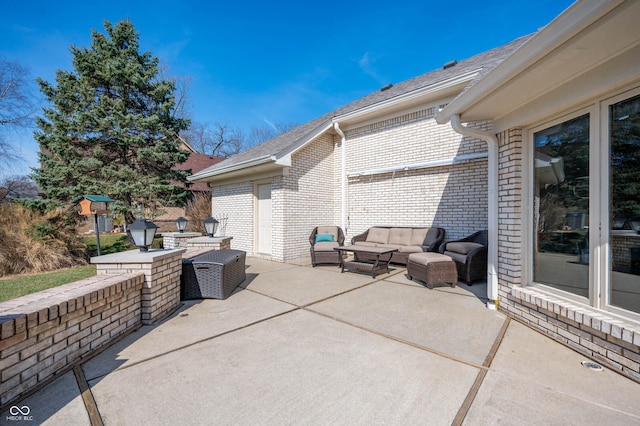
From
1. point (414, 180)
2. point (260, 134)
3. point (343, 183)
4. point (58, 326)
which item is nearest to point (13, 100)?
point (343, 183)

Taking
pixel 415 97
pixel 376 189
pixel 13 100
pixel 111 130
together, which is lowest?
pixel 376 189

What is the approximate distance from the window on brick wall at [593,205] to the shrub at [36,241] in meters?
10.1

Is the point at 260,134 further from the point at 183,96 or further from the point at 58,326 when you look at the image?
the point at 58,326

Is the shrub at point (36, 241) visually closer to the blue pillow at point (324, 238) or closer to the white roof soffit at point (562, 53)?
the blue pillow at point (324, 238)

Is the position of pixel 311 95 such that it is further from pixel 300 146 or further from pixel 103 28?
pixel 300 146

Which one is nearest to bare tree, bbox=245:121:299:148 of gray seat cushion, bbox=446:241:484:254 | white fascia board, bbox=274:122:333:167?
white fascia board, bbox=274:122:333:167

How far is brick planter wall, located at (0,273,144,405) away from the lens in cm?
187

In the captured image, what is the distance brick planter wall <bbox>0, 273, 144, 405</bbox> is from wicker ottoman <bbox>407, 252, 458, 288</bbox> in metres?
4.26

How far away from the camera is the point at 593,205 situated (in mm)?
2574

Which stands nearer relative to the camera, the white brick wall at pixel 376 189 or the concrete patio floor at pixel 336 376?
the concrete patio floor at pixel 336 376

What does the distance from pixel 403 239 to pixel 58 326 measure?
6394 millimetres

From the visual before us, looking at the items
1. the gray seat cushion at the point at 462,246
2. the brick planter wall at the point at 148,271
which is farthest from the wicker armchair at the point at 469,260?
the brick planter wall at the point at 148,271

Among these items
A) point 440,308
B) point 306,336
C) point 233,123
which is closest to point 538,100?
point 440,308

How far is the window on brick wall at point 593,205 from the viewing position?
2.35 meters
